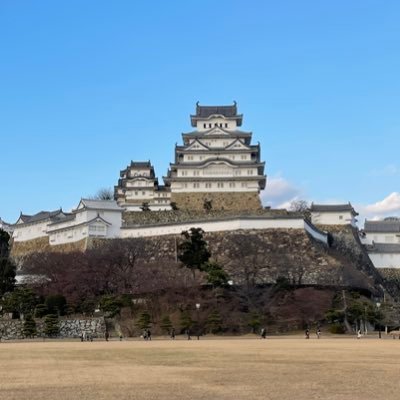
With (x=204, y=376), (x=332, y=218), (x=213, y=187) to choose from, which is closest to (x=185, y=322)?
(x=204, y=376)

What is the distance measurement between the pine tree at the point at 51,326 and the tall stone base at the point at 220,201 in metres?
23.2

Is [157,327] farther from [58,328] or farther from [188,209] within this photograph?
[188,209]

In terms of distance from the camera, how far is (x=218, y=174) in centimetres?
6100

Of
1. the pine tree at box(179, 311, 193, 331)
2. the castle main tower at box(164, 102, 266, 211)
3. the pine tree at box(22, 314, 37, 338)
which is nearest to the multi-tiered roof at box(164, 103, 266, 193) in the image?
the castle main tower at box(164, 102, 266, 211)

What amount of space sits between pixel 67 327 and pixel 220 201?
24.1 m

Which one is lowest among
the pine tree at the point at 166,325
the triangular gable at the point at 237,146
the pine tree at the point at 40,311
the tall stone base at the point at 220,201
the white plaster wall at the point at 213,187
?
the pine tree at the point at 166,325

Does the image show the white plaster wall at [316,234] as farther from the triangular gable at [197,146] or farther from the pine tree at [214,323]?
the pine tree at [214,323]

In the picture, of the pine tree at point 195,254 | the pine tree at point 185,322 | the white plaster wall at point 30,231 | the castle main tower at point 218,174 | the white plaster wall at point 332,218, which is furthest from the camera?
the castle main tower at point 218,174

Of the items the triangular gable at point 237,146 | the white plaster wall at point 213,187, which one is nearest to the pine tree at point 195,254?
the white plaster wall at point 213,187

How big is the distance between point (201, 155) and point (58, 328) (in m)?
29.0

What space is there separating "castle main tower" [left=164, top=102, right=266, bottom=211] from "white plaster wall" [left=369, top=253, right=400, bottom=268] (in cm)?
1166

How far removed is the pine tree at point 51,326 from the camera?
123 ft

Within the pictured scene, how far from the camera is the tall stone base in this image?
194 feet

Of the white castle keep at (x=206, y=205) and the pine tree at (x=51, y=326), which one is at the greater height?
the white castle keep at (x=206, y=205)
